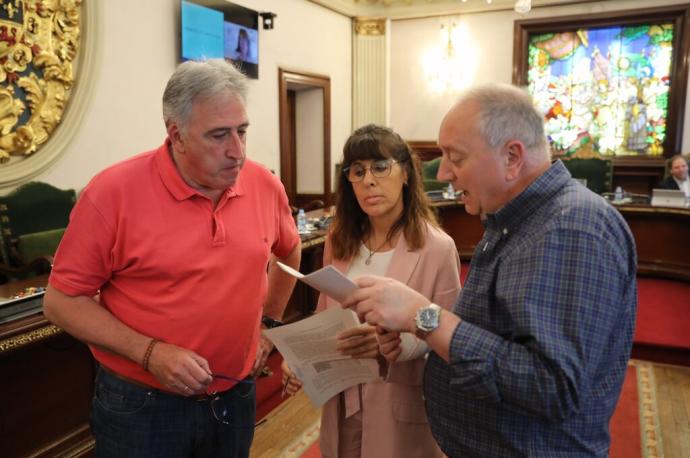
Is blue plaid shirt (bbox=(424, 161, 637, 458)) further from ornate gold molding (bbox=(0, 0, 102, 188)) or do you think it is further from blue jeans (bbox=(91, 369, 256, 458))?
ornate gold molding (bbox=(0, 0, 102, 188))

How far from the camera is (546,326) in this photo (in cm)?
94

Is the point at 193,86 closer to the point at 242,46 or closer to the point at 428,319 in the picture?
the point at 428,319

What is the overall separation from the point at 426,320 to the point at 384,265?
0.66m

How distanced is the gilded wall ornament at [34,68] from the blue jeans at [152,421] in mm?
3371

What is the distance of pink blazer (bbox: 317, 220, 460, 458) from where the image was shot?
1589 mm

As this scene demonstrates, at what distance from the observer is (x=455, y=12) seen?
8742 millimetres

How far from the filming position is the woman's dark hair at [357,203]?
1738 mm

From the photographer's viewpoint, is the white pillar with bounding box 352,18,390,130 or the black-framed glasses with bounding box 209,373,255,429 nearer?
the black-framed glasses with bounding box 209,373,255,429

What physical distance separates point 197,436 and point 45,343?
4.35 feet

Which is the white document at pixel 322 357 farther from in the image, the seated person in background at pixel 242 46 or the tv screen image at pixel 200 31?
the seated person in background at pixel 242 46

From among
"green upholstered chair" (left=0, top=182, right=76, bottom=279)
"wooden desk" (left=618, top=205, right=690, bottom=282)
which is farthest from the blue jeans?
"wooden desk" (left=618, top=205, right=690, bottom=282)

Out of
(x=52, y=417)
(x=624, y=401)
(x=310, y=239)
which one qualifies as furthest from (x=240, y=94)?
(x=624, y=401)

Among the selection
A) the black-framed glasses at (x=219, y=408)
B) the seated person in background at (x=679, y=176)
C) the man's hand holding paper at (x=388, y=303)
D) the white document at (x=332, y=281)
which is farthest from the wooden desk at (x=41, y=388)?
the seated person in background at (x=679, y=176)

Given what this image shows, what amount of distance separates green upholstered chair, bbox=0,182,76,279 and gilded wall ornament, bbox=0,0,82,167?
0.97 feet
